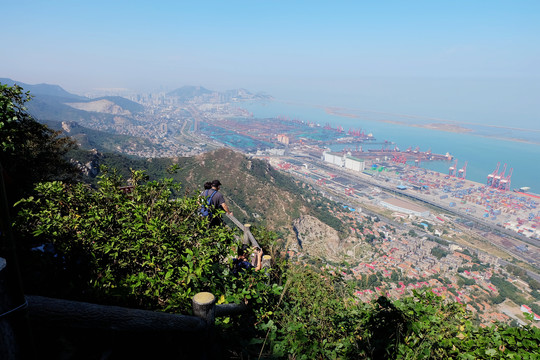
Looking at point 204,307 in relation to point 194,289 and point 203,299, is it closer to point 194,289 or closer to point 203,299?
point 203,299

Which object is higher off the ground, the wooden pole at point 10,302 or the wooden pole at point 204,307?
the wooden pole at point 10,302

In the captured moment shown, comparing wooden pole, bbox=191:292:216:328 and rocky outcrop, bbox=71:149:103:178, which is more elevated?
wooden pole, bbox=191:292:216:328

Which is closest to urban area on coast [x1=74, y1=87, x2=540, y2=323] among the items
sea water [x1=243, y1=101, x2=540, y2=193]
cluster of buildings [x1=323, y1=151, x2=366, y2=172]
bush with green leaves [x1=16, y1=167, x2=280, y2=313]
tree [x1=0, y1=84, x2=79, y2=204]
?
cluster of buildings [x1=323, y1=151, x2=366, y2=172]

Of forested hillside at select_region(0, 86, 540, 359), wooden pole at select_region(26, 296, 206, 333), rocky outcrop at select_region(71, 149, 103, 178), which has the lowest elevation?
rocky outcrop at select_region(71, 149, 103, 178)

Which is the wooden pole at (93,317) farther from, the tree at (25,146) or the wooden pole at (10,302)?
the tree at (25,146)

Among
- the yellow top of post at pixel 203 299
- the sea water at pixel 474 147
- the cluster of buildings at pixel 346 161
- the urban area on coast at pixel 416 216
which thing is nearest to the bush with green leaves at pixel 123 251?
the yellow top of post at pixel 203 299

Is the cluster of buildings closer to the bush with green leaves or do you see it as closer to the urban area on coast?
the urban area on coast

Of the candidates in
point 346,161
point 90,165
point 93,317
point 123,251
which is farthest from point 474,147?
point 93,317

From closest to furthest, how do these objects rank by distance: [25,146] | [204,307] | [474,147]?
1. [204,307]
2. [25,146]
3. [474,147]

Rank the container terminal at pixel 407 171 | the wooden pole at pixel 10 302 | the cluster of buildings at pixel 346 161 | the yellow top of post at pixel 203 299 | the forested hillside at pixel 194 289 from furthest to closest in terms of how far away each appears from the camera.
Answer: the cluster of buildings at pixel 346 161, the container terminal at pixel 407 171, the forested hillside at pixel 194 289, the yellow top of post at pixel 203 299, the wooden pole at pixel 10 302
